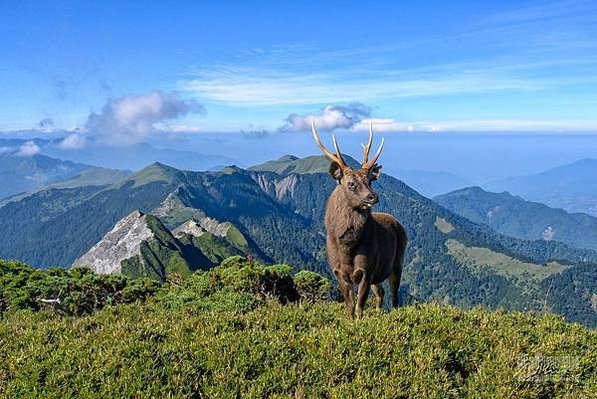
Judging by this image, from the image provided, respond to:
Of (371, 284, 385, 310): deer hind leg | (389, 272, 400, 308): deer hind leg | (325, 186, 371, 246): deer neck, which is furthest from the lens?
(389, 272, 400, 308): deer hind leg

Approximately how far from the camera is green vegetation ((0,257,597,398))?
722 centimetres

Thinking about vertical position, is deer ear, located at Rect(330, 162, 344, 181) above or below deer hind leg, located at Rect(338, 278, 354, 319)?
above

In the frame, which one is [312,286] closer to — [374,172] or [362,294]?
[362,294]

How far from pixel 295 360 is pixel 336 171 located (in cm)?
524

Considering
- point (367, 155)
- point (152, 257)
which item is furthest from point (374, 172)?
point (152, 257)

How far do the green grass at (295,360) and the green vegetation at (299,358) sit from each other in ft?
0.06

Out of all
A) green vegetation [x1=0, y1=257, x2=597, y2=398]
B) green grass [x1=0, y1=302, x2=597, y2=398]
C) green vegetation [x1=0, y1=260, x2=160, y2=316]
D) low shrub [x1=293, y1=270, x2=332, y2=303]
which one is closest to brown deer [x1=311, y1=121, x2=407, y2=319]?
green vegetation [x1=0, y1=257, x2=597, y2=398]

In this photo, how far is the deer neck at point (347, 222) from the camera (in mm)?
11500

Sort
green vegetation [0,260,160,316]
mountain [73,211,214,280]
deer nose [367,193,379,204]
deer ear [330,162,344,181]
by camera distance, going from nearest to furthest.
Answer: deer nose [367,193,379,204]
deer ear [330,162,344,181]
green vegetation [0,260,160,316]
mountain [73,211,214,280]

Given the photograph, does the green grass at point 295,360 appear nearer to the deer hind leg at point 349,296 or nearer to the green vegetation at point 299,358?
the green vegetation at point 299,358

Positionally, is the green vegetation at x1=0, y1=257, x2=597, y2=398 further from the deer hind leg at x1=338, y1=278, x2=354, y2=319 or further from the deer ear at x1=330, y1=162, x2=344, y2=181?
the deer ear at x1=330, y1=162, x2=344, y2=181

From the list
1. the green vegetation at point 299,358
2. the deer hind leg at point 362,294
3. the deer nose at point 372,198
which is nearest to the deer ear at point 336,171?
the deer nose at point 372,198

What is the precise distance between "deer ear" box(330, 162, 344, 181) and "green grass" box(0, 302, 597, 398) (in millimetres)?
3610

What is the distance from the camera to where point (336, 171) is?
39.0 feet
